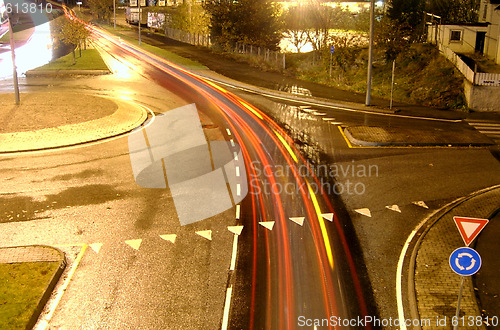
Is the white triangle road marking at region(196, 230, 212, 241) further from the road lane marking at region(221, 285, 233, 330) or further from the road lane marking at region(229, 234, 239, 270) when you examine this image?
the road lane marking at region(221, 285, 233, 330)

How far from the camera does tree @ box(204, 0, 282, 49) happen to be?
4872 cm

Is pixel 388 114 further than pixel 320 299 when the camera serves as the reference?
Yes

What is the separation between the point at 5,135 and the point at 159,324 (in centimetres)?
1657

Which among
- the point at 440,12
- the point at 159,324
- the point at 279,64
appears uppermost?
the point at 440,12

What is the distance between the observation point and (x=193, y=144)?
22.7 meters

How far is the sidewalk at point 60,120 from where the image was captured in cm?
2278

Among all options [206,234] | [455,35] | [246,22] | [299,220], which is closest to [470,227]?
[299,220]

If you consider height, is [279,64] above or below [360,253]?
above

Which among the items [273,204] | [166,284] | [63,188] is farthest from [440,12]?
[166,284]

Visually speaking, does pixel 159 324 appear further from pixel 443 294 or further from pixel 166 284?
pixel 443 294

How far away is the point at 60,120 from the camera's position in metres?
25.7

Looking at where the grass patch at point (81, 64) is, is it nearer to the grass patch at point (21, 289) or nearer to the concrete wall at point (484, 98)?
the concrete wall at point (484, 98)

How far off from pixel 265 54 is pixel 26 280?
36.0 m

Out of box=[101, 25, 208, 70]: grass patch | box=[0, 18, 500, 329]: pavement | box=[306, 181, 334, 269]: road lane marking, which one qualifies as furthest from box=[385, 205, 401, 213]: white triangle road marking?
box=[101, 25, 208, 70]: grass patch
